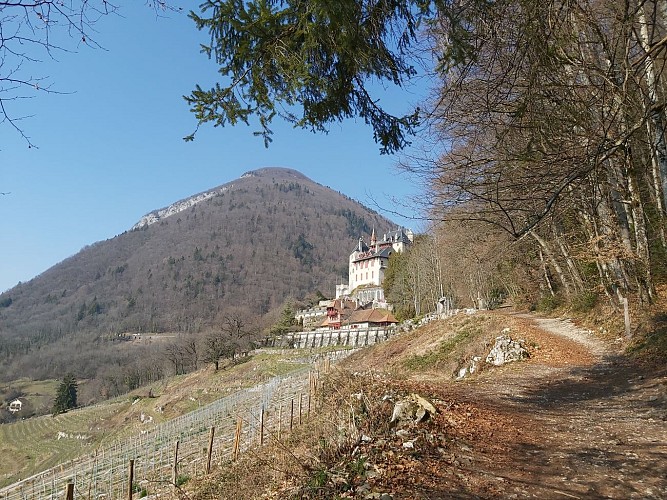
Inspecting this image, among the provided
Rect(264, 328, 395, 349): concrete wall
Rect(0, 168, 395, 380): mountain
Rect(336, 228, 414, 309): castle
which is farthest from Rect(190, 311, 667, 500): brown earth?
Rect(0, 168, 395, 380): mountain

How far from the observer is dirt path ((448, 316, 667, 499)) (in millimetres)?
3773

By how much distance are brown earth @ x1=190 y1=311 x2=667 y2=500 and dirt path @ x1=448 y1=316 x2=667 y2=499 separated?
0.05 feet

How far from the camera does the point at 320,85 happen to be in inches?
197

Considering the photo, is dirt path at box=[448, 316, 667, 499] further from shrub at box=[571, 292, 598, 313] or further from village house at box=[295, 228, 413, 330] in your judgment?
village house at box=[295, 228, 413, 330]

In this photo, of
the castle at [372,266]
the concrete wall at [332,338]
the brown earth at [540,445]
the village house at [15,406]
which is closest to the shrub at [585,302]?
the brown earth at [540,445]

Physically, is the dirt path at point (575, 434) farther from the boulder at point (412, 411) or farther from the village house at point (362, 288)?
the village house at point (362, 288)

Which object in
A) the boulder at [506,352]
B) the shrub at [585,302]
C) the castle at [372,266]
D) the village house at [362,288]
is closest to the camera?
the boulder at [506,352]

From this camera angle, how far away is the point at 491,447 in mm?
4805

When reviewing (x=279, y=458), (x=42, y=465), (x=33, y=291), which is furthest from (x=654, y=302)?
(x=33, y=291)

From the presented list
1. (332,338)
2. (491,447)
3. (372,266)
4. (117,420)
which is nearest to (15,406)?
(117,420)

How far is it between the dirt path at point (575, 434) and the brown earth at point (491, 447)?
0.6 inches

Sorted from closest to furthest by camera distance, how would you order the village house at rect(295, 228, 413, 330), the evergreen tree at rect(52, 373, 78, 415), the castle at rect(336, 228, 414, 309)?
1. the evergreen tree at rect(52, 373, 78, 415)
2. the village house at rect(295, 228, 413, 330)
3. the castle at rect(336, 228, 414, 309)

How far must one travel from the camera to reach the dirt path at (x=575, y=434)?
377 centimetres

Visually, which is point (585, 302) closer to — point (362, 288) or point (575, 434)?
point (575, 434)
